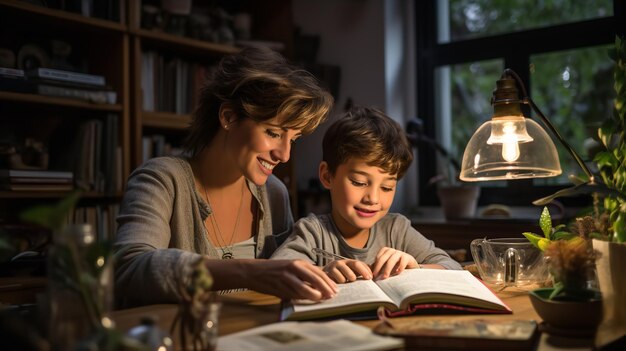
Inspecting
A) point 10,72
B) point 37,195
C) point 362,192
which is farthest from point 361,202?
point 10,72

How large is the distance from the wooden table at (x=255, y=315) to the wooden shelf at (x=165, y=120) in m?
1.79

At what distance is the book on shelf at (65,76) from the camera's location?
8.29ft

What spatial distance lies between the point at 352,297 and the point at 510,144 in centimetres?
56

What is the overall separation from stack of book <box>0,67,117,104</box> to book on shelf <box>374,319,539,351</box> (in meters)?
2.10

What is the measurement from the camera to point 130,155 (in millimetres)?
2859

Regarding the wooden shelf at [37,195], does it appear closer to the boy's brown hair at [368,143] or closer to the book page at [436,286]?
the boy's brown hair at [368,143]

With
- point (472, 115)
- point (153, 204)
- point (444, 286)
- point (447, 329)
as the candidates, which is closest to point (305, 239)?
point (153, 204)

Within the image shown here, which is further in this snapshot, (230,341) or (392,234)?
(392,234)

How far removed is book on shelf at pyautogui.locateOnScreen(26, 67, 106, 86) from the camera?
2527 millimetres

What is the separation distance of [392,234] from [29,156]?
5.59 feet

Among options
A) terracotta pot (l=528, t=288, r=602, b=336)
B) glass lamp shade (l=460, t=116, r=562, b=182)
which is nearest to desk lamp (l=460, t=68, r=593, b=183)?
glass lamp shade (l=460, t=116, r=562, b=182)

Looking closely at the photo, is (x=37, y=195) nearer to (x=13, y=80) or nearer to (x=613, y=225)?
(x=13, y=80)

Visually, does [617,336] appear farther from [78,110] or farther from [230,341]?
[78,110]

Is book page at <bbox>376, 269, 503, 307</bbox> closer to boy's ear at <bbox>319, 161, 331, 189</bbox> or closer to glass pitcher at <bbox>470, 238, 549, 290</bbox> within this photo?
glass pitcher at <bbox>470, 238, 549, 290</bbox>
